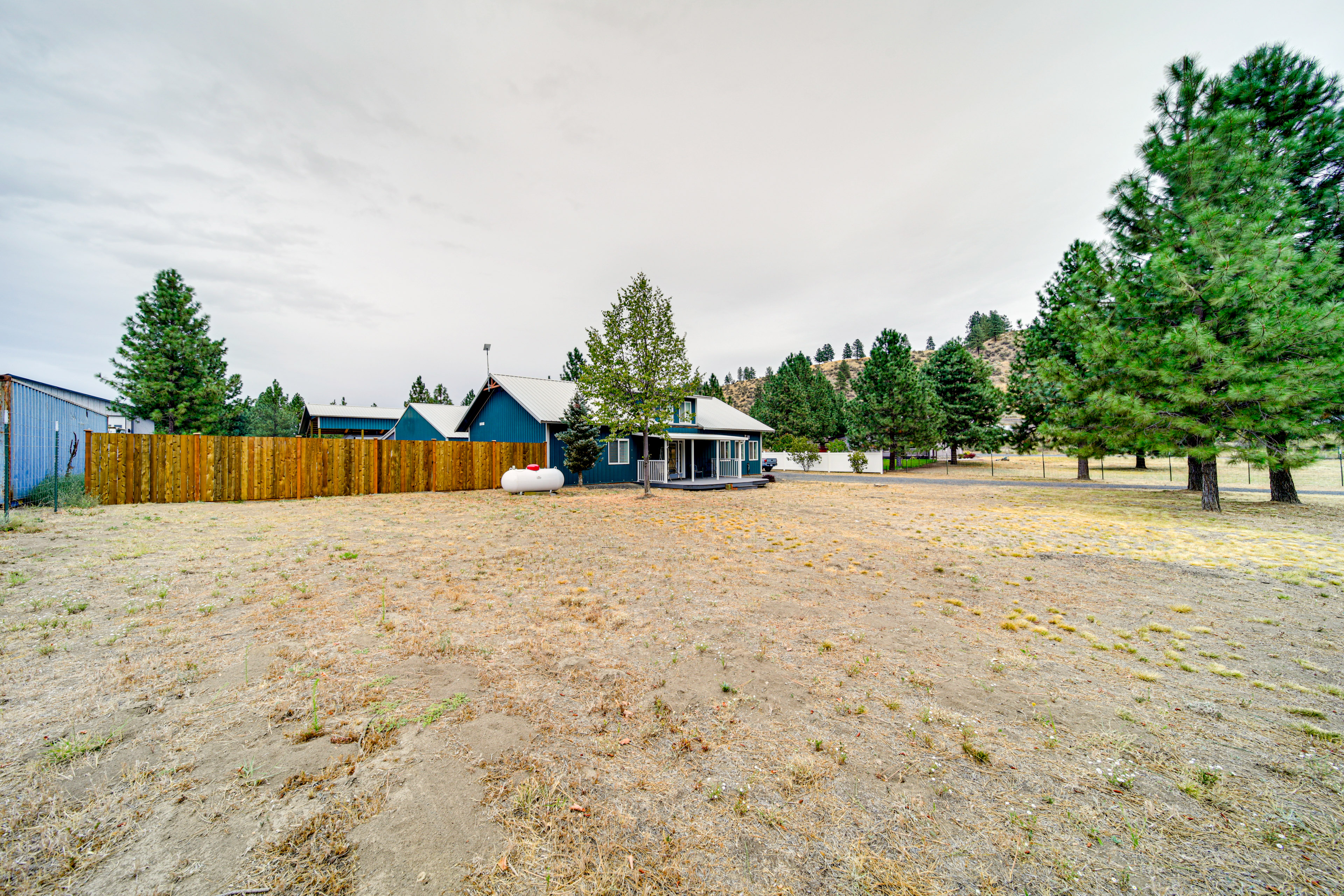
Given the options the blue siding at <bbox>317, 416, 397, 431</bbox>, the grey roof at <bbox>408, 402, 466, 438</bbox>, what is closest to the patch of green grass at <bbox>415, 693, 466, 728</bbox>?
the grey roof at <bbox>408, 402, 466, 438</bbox>

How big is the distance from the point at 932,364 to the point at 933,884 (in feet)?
136

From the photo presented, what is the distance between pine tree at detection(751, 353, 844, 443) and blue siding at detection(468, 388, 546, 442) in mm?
30962

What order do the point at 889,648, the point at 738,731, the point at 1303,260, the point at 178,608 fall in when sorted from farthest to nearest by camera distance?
1. the point at 1303,260
2. the point at 178,608
3. the point at 889,648
4. the point at 738,731

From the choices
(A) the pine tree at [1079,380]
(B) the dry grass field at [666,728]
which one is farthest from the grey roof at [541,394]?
(A) the pine tree at [1079,380]

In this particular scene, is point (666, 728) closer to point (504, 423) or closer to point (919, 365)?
point (504, 423)

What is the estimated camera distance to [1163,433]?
12.6 meters

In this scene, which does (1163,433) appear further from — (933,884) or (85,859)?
(85,859)


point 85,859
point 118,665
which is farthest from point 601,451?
point 85,859

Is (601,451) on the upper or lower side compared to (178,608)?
upper

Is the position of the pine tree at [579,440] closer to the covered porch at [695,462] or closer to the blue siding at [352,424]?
the covered porch at [695,462]

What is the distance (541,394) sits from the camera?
77.5 ft

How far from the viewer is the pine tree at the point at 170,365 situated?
Result: 26.8m

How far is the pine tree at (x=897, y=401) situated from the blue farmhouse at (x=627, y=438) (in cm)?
1109

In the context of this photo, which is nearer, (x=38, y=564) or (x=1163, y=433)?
(x=38, y=564)
